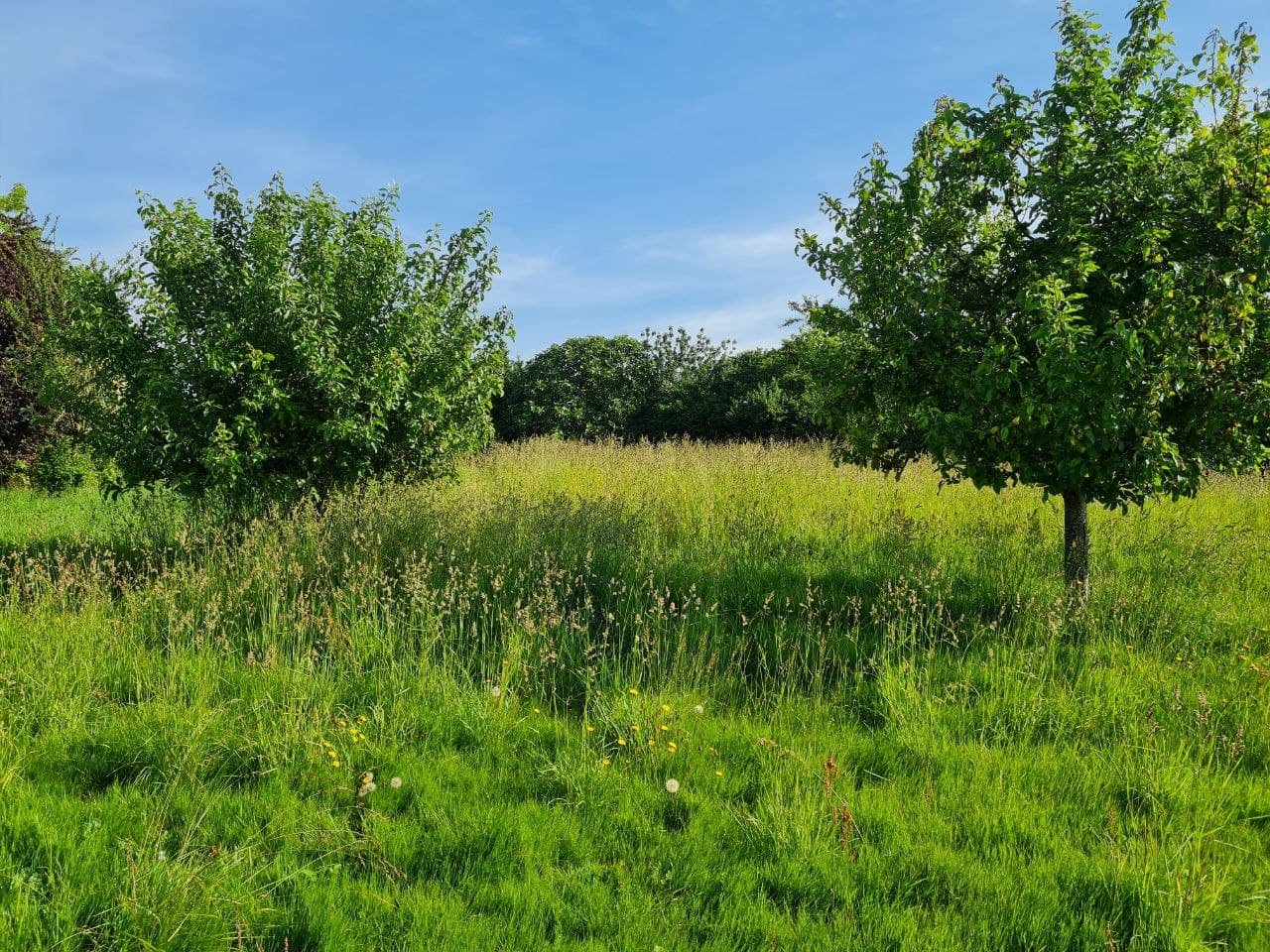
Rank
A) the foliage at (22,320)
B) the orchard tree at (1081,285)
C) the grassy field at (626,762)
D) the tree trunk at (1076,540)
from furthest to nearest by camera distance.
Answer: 1. the foliage at (22,320)
2. the tree trunk at (1076,540)
3. the orchard tree at (1081,285)
4. the grassy field at (626,762)

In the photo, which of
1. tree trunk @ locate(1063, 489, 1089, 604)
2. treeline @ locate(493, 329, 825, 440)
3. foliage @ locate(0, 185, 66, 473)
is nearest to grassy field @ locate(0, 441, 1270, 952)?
tree trunk @ locate(1063, 489, 1089, 604)

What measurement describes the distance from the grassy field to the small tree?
1125 millimetres

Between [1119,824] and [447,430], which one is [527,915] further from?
[447,430]

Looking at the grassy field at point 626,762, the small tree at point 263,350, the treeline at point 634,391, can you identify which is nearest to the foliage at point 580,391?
the treeline at point 634,391

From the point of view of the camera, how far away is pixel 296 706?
13.9 feet

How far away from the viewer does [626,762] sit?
153 inches

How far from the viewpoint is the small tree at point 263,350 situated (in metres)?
7.33

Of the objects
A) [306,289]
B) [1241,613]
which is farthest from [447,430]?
[1241,613]

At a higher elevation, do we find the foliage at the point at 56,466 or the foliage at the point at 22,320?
the foliage at the point at 22,320

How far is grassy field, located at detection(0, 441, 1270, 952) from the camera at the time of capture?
109 inches

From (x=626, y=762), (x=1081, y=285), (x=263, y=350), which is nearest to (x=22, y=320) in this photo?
(x=263, y=350)

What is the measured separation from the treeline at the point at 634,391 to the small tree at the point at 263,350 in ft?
49.3

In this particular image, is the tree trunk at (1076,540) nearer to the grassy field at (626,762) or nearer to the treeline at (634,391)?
the grassy field at (626,762)

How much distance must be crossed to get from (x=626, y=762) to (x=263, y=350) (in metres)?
6.04
